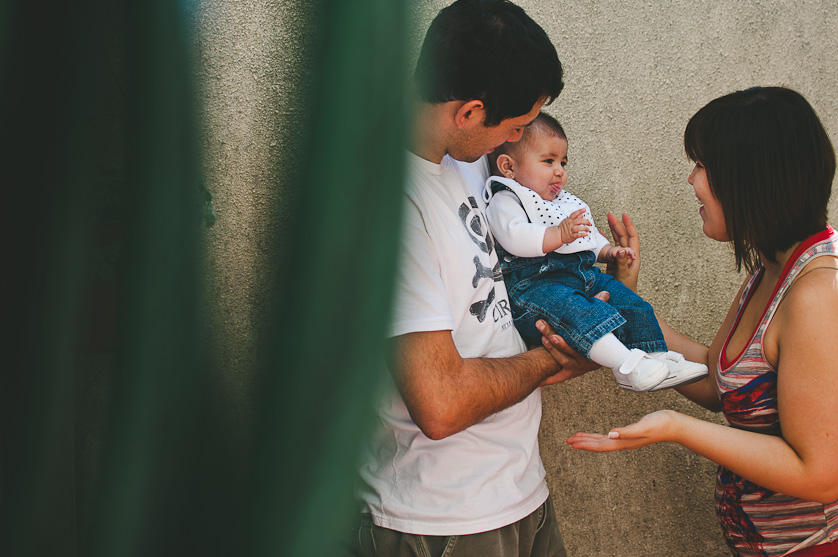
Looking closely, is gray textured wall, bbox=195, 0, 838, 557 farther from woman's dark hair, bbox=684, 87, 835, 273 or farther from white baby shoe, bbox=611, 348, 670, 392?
woman's dark hair, bbox=684, 87, 835, 273

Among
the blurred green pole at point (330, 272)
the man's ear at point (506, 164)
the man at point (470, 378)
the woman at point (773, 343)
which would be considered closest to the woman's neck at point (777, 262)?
the woman at point (773, 343)

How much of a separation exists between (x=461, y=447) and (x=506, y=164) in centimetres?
97

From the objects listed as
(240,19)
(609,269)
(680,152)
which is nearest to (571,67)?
(680,152)

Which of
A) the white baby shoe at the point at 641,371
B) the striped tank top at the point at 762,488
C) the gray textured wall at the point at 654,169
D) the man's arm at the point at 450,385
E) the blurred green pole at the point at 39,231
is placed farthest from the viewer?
the gray textured wall at the point at 654,169

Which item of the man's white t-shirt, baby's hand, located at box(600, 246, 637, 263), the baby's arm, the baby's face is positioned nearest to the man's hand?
baby's hand, located at box(600, 246, 637, 263)

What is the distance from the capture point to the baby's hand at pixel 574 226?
184 cm

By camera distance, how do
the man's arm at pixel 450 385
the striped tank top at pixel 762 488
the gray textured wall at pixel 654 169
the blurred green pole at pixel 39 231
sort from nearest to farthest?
Result: the blurred green pole at pixel 39 231
the man's arm at pixel 450 385
the striped tank top at pixel 762 488
the gray textured wall at pixel 654 169

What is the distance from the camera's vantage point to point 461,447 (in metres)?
1.67

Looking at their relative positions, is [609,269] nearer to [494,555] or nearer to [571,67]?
[571,67]

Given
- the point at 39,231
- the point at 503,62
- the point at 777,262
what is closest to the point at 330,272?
the point at 39,231

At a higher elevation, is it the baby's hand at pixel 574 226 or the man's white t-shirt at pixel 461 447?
the baby's hand at pixel 574 226

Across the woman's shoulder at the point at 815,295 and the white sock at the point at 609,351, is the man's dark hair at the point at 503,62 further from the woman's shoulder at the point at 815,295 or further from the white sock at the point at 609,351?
the woman's shoulder at the point at 815,295

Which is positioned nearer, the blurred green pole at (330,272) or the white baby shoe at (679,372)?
the blurred green pole at (330,272)

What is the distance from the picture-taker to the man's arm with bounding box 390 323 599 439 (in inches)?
56.8
